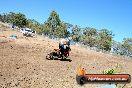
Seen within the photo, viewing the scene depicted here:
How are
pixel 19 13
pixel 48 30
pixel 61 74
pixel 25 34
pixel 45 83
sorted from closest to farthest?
pixel 45 83
pixel 61 74
pixel 25 34
pixel 19 13
pixel 48 30

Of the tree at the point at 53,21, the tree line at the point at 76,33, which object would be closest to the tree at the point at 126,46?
the tree line at the point at 76,33

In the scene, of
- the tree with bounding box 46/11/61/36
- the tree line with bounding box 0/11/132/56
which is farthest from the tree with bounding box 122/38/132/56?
the tree with bounding box 46/11/61/36

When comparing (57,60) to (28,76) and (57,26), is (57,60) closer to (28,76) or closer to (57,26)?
(28,76)

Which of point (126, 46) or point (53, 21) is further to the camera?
point (126, 46)

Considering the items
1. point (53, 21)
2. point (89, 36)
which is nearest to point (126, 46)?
point (89, 36)

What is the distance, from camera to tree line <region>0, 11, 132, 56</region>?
11388 centimetres

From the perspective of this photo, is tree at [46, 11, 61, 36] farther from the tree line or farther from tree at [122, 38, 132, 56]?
tree at [122, 38, 132, 56]

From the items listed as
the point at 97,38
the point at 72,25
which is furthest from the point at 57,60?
the point at 72,25

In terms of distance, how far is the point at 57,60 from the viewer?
21.2 metres

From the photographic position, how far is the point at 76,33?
147625 millimetres

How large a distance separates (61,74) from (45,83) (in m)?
3.06

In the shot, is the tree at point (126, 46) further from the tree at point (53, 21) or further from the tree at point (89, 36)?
the tree at point (53, 21)

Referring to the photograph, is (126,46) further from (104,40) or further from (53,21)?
(53,21)

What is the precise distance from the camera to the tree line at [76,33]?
114 m
